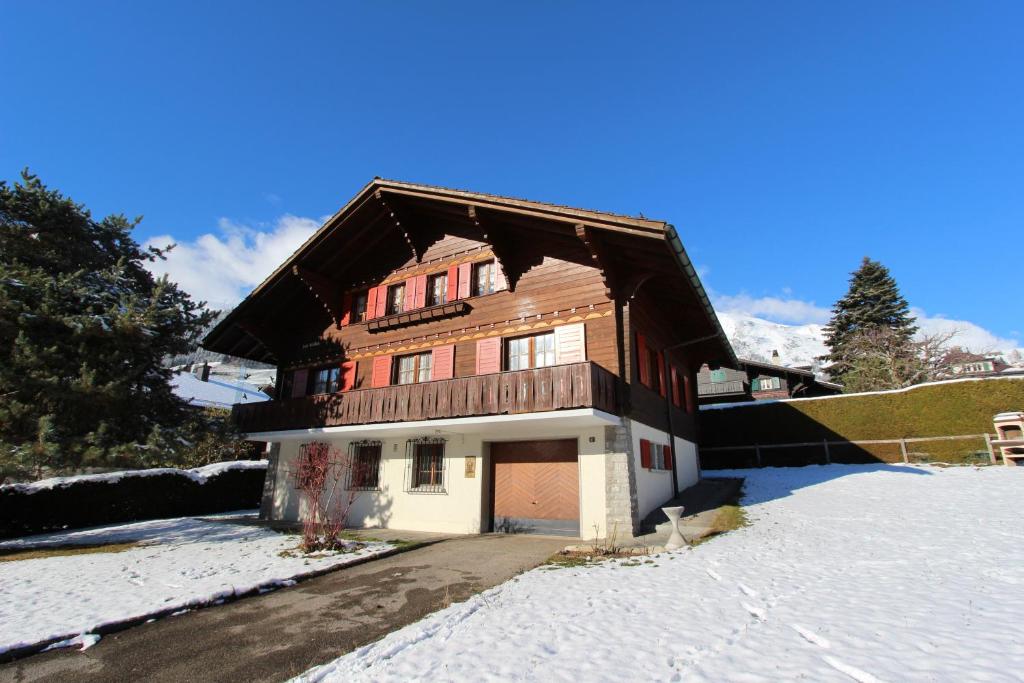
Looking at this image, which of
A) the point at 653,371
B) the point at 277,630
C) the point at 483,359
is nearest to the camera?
the point at 277,630

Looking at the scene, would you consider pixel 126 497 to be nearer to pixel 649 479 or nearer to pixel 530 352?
pixel 530 352

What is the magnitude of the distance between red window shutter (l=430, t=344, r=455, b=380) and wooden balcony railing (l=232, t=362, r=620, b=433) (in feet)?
4.03

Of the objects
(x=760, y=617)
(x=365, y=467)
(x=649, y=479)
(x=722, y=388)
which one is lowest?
(x=760, y=617)

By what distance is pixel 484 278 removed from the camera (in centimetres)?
1678

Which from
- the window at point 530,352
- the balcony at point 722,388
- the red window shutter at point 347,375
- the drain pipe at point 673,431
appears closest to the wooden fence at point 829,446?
the drain pipe at point 673,431

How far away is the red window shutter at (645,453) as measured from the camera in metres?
14.2

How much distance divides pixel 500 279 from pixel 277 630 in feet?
38.4

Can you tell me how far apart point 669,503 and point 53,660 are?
48.8 feet

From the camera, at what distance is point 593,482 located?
13008mm

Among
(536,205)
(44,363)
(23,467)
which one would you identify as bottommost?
(23,467)

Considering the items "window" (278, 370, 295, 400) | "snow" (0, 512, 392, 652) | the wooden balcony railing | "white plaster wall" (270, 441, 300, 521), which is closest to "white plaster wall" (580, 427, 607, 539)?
the wooden balcony railing

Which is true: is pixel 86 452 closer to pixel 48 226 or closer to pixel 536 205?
pixel 48 226

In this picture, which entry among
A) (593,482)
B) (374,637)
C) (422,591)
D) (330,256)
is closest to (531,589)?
(422,591)

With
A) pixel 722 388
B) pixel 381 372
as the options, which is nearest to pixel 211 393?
pixel 381 372
